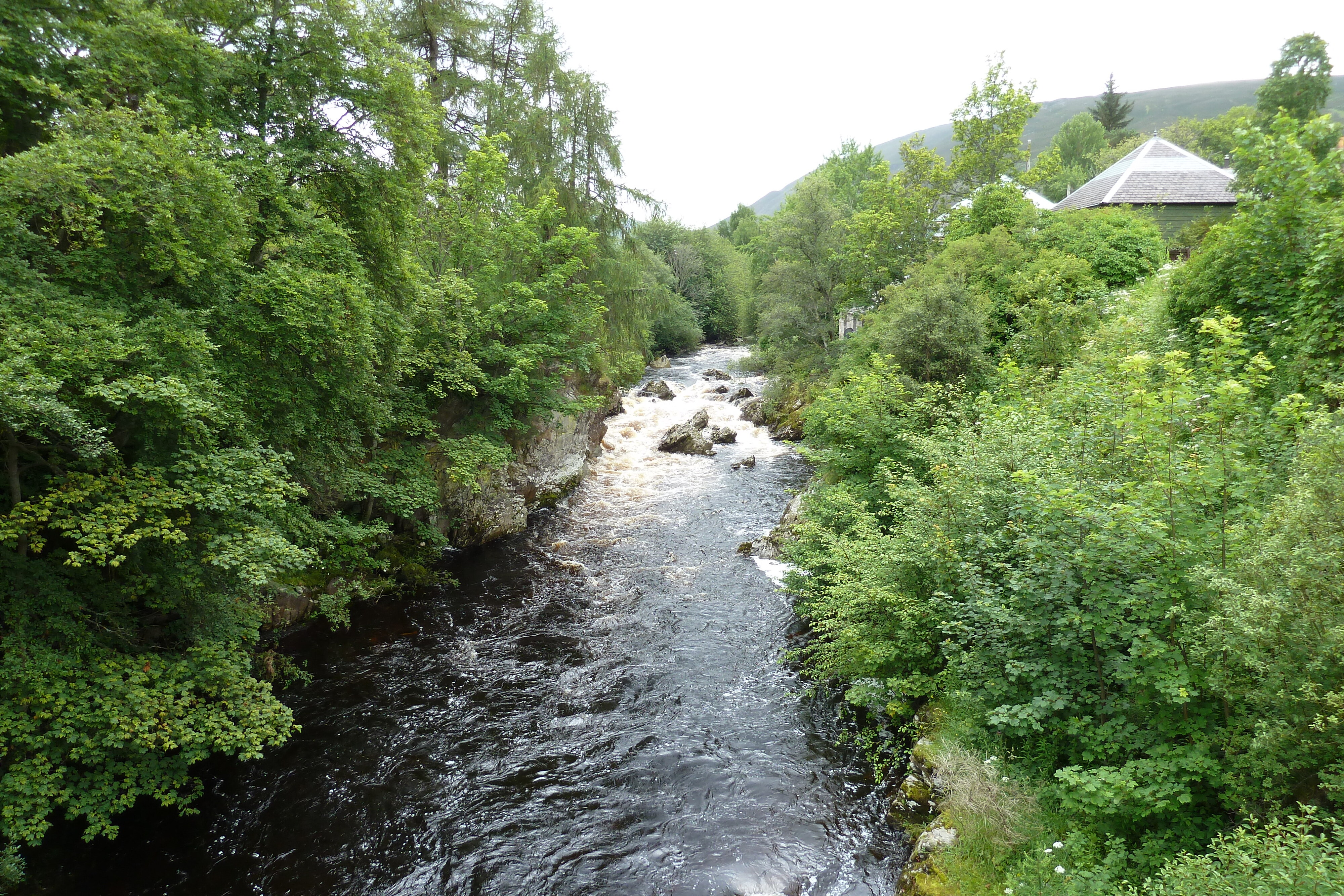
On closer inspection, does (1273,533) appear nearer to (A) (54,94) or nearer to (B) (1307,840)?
(B) (1307,840)

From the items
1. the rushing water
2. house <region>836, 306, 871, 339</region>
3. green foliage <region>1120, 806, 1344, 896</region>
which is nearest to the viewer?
green foliage <region>1120, 806, 1344, 896</region>

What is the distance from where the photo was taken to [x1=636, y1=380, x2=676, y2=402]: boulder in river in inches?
1276

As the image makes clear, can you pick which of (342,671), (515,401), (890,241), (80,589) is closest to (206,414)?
(80,589)

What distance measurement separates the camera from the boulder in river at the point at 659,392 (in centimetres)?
3241

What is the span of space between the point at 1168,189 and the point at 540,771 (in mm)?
35099

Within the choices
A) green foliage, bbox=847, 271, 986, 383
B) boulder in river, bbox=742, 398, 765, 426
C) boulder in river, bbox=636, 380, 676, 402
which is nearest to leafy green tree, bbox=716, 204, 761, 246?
boulder in river, bbox=636, 380, 676, 402

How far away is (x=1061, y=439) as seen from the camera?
24.6 feet

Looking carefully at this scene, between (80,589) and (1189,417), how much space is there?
39.6 feet

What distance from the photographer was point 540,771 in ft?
26.5

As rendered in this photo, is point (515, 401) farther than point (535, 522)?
No

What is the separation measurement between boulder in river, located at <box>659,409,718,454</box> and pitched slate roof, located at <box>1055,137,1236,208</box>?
2050 centimetres

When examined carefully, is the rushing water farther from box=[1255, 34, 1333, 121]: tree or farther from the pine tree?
the pine tree

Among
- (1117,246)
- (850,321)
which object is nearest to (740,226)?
(850,321)

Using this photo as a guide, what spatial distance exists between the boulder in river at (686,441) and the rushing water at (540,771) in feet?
34.9
